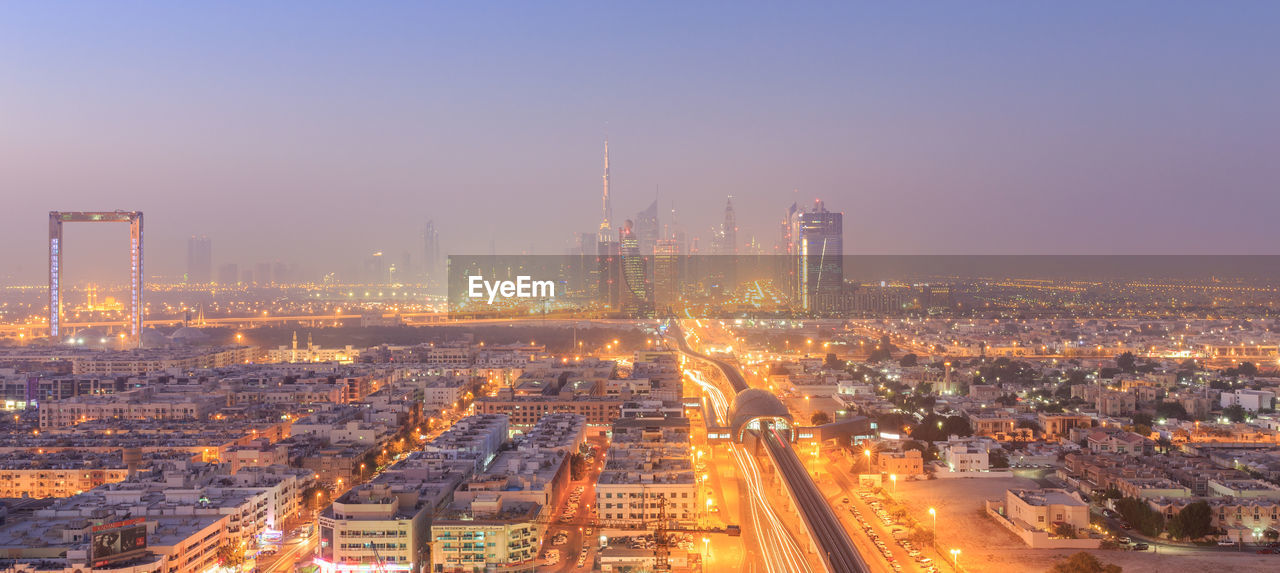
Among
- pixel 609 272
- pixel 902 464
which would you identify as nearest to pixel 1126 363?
pixel 902 464

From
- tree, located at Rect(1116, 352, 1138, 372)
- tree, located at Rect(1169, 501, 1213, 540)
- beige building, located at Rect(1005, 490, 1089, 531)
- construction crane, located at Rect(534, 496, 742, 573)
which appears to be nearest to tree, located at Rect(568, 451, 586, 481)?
construction crane, located at Rect(534, 496, 742, 573)

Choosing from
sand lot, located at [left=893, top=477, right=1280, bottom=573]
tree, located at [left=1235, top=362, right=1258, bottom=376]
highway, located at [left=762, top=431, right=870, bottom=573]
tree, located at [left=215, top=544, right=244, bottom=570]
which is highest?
tree, located at [left=1235, top=362, right=1258, bottom=376]

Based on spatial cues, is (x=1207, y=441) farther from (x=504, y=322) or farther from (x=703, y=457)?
(x=504, y=322)

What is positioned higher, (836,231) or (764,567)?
(836,231)

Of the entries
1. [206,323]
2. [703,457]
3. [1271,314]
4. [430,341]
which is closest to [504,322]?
[430,341]

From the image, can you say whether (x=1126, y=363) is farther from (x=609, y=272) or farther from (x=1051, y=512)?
(x=609, y=272)

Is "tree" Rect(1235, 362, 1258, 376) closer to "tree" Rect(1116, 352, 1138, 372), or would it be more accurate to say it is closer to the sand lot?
"tree" Rect(1116, 352, 1138, 372)

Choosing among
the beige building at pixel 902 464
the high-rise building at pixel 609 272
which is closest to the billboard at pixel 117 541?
the beige building at pixel 902 464
